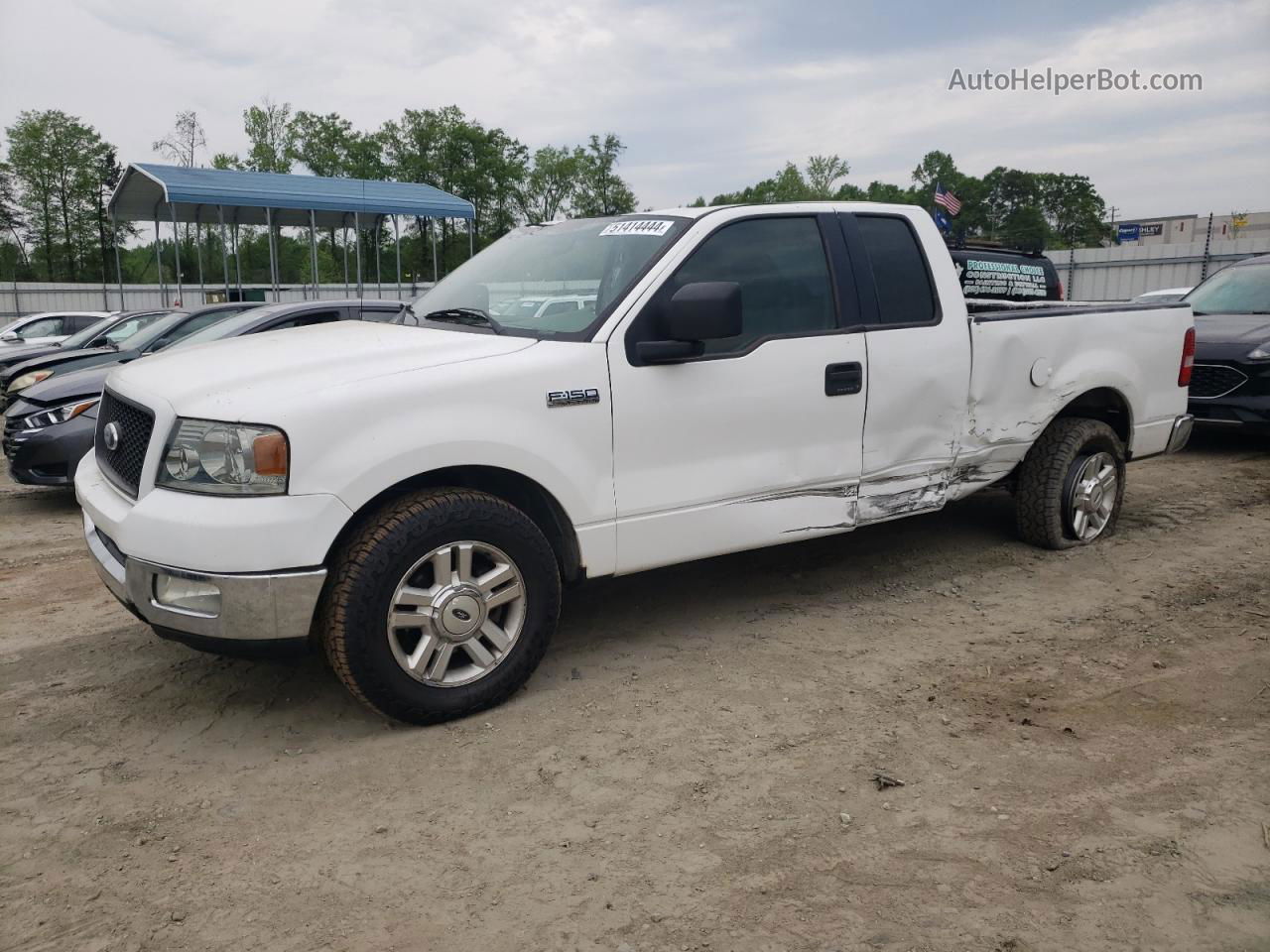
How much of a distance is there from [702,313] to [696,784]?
1667 millimetres

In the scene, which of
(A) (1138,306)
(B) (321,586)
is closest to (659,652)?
(B) (321,586)

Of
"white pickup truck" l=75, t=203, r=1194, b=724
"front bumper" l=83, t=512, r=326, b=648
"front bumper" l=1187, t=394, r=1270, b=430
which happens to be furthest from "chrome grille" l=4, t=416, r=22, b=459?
"front bumper" l=1187, t=394, r=1270, b=430

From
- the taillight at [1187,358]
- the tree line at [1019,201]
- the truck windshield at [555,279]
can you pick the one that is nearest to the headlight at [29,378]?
the truck windshield at [555,279]

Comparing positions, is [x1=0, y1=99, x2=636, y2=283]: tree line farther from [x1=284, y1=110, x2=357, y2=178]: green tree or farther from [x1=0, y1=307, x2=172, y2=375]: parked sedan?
[x1=0, y1=307, x2=172, y2=375]: parked sedan

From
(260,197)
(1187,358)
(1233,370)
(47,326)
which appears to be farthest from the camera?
(260,197)

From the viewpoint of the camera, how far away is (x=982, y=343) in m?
4.80

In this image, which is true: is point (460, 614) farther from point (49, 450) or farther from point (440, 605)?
point (49, 450)

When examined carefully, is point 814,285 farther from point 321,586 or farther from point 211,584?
point 211,584

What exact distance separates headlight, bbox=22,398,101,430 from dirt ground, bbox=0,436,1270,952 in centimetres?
249

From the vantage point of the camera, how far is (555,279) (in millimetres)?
4141

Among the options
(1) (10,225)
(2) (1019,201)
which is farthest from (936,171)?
(1) (10,225)

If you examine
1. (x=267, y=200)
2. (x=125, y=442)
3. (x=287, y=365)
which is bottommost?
(x=125, y=442)

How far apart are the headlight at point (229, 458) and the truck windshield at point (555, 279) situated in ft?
Answer: 3.76

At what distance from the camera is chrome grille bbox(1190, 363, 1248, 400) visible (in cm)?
835
